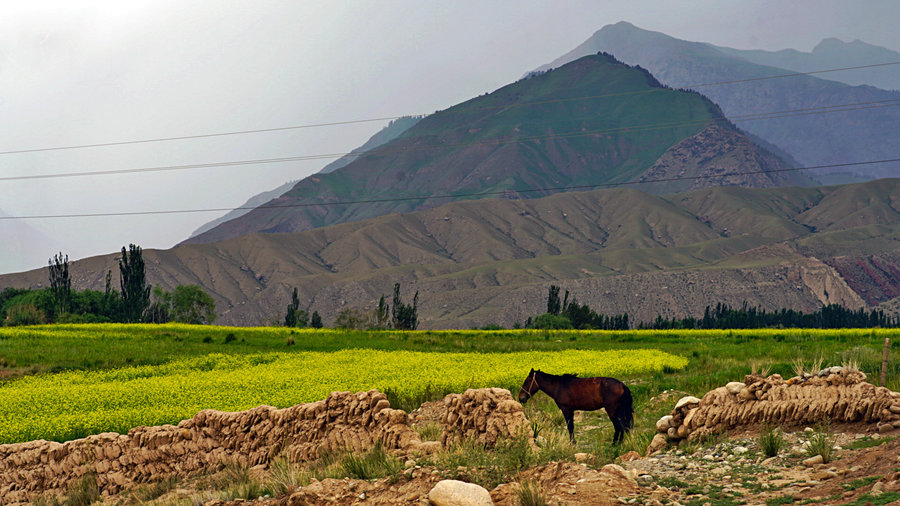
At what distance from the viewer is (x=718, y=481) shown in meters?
12.6

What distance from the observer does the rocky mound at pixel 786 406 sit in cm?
1470

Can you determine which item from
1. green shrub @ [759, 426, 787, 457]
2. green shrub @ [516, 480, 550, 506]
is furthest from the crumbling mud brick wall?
green shrub @ [759, 426, 787, 457]

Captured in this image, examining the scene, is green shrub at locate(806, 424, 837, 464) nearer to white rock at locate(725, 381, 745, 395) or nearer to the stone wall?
white rock at locate(725, 381, 745, 395)

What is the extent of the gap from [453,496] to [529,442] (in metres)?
3.09

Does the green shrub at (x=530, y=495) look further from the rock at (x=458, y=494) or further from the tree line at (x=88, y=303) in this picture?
the tree line at (x=88, y=303)

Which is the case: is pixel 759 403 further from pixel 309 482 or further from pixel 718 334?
pixel 718 334

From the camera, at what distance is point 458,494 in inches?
409

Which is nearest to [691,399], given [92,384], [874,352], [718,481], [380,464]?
[718,481]

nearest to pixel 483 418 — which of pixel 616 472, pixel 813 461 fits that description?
pixel 616 472

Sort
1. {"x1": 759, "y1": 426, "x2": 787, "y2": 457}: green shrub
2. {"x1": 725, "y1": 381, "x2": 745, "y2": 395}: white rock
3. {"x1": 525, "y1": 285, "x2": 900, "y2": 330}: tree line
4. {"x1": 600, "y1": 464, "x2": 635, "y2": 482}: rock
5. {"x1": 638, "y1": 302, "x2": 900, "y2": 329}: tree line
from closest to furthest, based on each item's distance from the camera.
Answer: {"x1": 600, "y1": 464, "x2": 635, "y2": 482}: rock
{"x1": 759, "y1": 426, "x2": 787, "y2": 457}: green shrub
{"x1": 725, "y1": 381, "x2": 745, "y2": 395}: white rock
{"x1": 525, "y1": 285, "x2": 900, "y2": 330}: tree line
{"x1": 638, "y1": 302, "x2": 900, "y2": 329}: tree line

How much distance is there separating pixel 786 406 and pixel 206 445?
12532mm

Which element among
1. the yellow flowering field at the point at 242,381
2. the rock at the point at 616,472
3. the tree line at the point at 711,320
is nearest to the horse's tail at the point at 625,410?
the rock at the point at 616,472

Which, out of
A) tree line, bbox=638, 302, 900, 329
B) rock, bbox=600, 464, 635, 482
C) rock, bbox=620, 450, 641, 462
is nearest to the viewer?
rock, bbox=600, 464, 635, 482

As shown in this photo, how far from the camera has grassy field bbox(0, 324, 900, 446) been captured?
21703 millimetres
